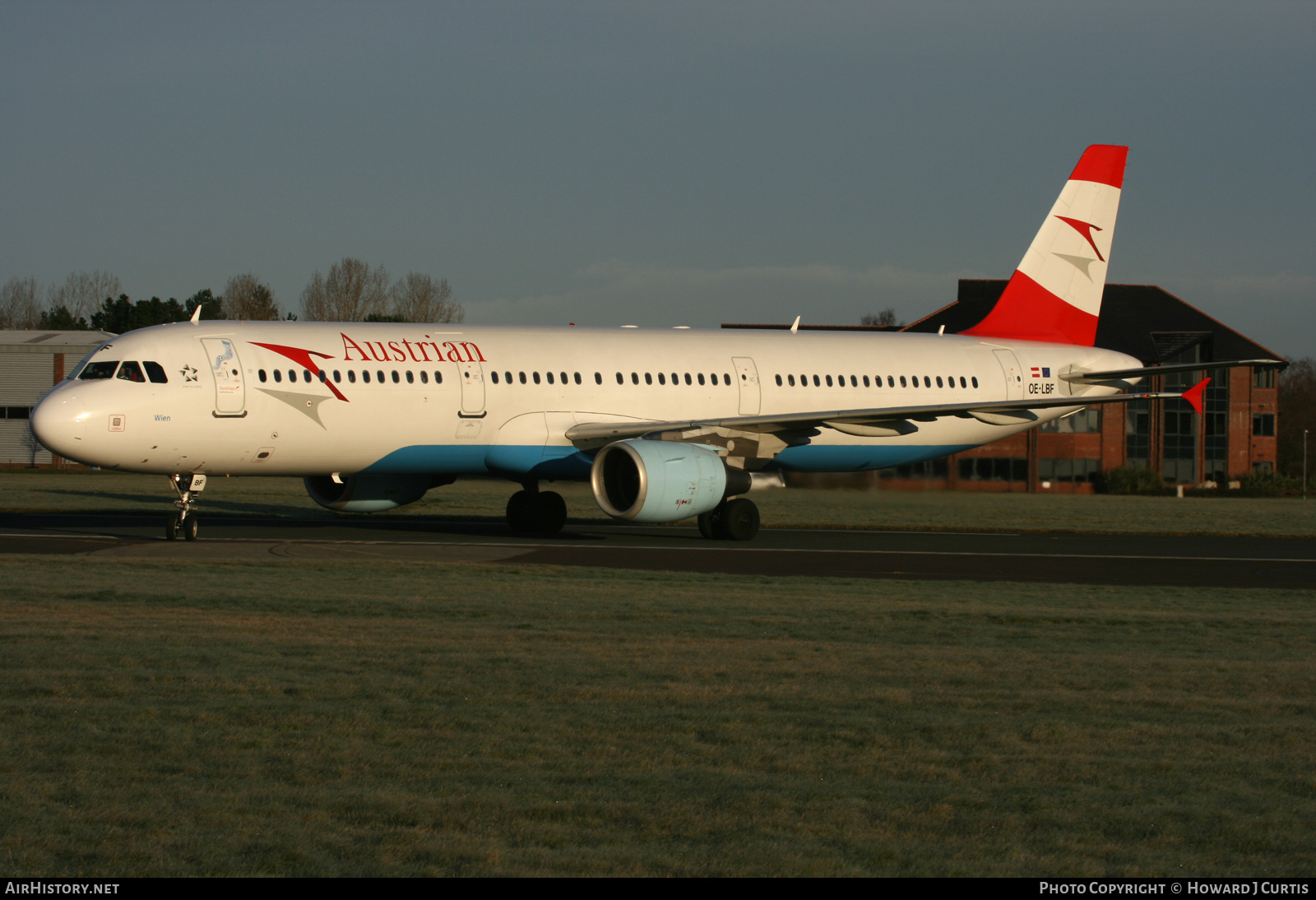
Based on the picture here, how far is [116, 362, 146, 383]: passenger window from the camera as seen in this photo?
65.4 ft

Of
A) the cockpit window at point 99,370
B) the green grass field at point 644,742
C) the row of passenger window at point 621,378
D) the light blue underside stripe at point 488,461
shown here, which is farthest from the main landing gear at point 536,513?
the green grass field at point 644,742

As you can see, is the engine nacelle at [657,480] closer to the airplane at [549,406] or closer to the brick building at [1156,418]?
the airplane at [549,406]

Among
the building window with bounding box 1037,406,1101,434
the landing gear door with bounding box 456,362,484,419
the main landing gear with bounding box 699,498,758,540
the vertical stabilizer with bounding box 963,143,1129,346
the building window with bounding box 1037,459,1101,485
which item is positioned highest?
the vertical stabilizer with bounding box 963,143,1129,346

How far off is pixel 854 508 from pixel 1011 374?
5366 millimetres

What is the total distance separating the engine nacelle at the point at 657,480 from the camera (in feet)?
67.2

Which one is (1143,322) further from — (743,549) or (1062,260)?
(743,549)

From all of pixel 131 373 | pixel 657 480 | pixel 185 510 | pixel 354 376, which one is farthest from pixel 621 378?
pixel 131 373

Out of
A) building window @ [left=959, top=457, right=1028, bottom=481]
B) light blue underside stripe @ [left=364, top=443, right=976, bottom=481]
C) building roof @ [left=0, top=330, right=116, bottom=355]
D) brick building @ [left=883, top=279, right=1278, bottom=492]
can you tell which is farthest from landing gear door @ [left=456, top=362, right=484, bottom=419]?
building roof @ [left=0, top=330, right=116, bottom=355]

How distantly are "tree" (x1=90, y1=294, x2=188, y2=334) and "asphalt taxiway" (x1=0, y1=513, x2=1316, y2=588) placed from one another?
57232mm

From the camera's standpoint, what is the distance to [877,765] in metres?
6.11

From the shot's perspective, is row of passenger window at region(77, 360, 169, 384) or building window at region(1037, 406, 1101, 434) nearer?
row of passenger window at region(77, 360, 169, 384)

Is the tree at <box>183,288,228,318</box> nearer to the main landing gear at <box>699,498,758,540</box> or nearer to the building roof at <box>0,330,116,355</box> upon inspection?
the building roof at <box>0,330,116,355</box>

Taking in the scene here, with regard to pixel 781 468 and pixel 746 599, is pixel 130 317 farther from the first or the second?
pixel 746 599

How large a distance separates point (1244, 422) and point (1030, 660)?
64.3m
